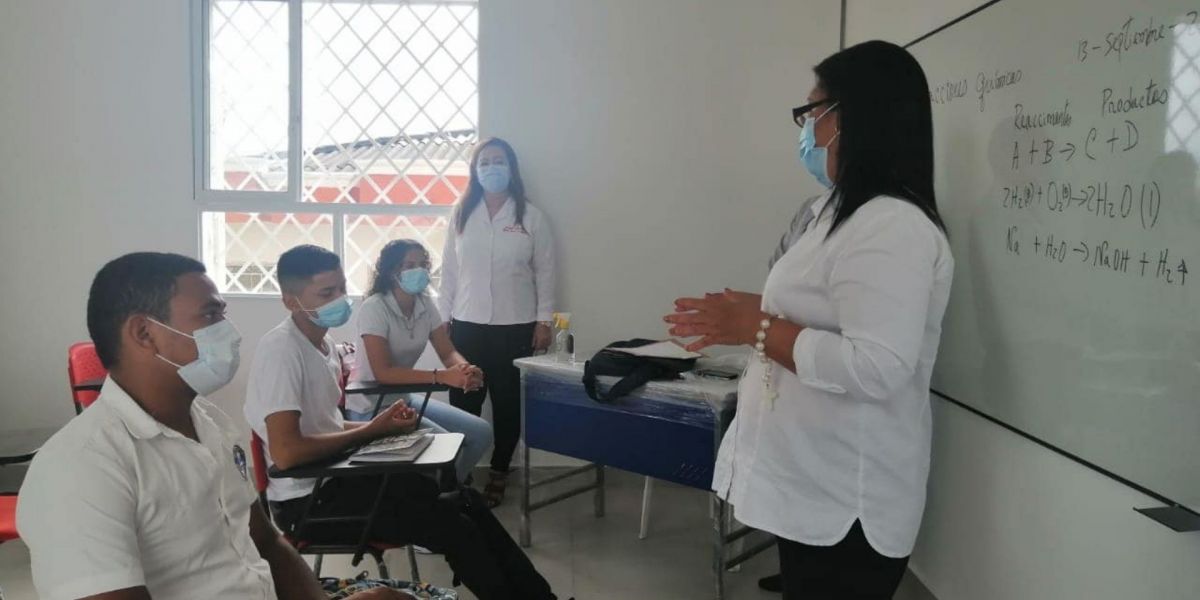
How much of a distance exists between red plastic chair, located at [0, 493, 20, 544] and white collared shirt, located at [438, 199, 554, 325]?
1.70 meters

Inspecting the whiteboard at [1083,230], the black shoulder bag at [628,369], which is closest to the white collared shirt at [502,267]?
the black shoulder bag at [628,369]

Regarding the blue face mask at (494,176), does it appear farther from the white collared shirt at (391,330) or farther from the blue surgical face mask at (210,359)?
the blue surgical face mask at (210,359)

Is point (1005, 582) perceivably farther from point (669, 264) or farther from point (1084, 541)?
point (669, 264)

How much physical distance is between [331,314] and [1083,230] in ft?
5.96

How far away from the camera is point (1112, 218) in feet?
4.53

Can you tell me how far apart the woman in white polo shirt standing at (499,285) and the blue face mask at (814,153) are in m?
2.00

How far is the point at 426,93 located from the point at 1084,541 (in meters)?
3.08

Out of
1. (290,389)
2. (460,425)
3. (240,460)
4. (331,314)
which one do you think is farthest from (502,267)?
(240,460)

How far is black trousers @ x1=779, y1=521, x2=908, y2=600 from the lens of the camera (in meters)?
1.21

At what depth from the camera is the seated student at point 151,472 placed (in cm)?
98

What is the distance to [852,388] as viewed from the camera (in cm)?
113

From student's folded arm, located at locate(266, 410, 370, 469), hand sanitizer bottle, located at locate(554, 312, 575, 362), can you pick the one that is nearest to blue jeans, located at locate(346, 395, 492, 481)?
hand sanitizer bottle, located at locate(554, 312, 575, 362)

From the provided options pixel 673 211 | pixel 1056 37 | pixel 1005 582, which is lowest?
pixel 1005 582

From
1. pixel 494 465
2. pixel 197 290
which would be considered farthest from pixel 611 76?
pixel 197 290
